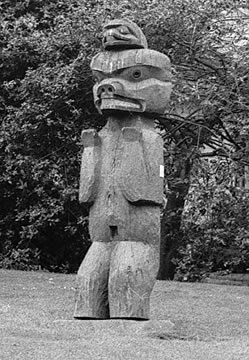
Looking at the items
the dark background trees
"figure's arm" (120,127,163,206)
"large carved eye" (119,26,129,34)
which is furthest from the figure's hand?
the dark background trees

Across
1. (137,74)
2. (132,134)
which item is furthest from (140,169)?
(137,74)

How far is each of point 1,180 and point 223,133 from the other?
14.2ft

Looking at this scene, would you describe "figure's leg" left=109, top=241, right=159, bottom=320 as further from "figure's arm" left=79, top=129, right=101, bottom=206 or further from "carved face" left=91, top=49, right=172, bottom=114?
"carved face" left=91, top=49, right=172, bottom=114

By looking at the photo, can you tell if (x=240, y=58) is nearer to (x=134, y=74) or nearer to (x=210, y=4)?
(x=210, y=4)

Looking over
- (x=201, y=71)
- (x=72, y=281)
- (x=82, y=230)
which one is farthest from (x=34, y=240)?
(x=201, y=71)

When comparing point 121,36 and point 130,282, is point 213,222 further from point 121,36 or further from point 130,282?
point 130,282

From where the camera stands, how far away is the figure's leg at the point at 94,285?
30.6 feet

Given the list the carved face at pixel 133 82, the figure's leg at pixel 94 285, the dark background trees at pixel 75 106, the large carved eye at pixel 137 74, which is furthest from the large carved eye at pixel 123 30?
the dark background trees at pixel 75 106

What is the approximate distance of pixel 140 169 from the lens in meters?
9.30

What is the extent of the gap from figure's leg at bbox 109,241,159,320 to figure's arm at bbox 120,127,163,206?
1.67 ft

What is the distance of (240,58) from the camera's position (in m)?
15.4

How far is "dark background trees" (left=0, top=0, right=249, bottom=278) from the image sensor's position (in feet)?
51.9

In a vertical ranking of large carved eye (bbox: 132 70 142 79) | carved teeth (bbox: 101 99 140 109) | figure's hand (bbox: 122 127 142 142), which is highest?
large carved eye (bbox: 132 70 142 79)

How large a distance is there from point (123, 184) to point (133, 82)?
109 cm
